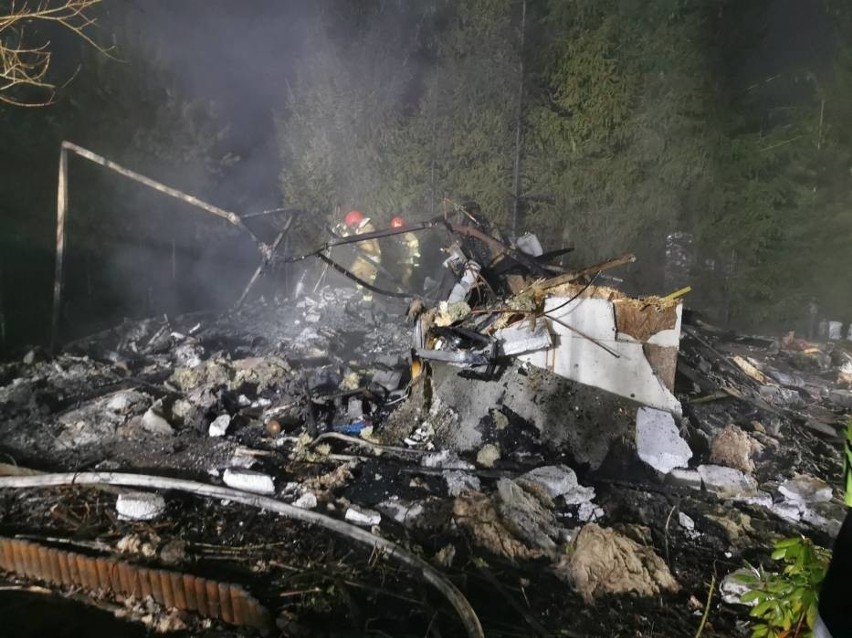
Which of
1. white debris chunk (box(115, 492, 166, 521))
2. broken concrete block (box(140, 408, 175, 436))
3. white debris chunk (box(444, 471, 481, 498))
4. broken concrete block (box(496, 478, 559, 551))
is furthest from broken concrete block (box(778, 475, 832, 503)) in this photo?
broken concrete block (box(140, 408, 175, 436))

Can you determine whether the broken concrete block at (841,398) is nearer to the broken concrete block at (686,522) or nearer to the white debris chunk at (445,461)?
the broken concrete block at (686,522)

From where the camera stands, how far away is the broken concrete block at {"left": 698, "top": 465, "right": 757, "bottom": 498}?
4590 millimetres

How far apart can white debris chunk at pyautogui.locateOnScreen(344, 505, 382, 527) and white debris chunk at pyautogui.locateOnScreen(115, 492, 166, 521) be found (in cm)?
164

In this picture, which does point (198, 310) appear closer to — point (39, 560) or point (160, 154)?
point (160, 154)

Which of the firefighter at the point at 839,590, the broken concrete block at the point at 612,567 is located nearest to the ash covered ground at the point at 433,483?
the broken concrete block at the point at 612,567

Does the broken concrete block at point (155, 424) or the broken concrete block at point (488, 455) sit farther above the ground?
the broken concrete block at point (488, 455)

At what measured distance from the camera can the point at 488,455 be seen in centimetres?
515

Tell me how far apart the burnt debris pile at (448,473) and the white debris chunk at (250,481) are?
0.02 meters

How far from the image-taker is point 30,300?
9711 millimetres

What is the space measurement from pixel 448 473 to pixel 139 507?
2.77 m

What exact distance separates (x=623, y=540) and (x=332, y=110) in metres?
15.9

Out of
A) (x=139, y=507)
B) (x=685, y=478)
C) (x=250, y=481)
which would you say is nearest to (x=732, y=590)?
(x=685, y=478)

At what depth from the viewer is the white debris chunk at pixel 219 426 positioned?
233 inches

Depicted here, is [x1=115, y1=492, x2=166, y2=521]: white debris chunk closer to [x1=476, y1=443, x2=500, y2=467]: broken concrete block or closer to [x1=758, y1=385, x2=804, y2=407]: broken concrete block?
[x1=476, y1=443, x2=500, y2=467]: broken concrete block
